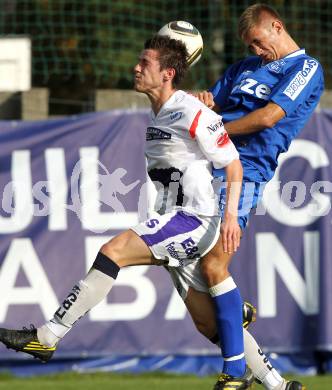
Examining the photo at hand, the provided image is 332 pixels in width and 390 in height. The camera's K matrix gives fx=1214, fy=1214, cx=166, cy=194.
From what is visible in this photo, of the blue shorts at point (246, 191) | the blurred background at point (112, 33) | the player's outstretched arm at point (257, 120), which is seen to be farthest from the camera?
the blurred background at point (112, 33)

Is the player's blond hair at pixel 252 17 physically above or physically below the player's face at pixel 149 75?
above

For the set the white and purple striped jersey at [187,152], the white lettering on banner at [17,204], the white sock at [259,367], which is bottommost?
the white lettering on banner at [17,204]

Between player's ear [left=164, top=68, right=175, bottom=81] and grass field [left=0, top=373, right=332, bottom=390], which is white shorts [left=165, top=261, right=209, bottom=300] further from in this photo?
grass field [left=0, top=373, right=332, bottom=390]

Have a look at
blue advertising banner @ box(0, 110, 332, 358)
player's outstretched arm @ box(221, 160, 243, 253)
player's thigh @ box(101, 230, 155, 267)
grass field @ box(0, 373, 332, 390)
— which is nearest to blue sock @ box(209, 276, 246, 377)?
player's outstretched arm @ box(221, 160, 243, 253)

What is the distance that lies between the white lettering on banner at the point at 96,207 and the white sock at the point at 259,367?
7.48 feet

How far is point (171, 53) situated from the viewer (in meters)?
6.29

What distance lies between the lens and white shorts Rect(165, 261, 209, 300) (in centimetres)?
648

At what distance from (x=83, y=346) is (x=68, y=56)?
11.4 feet

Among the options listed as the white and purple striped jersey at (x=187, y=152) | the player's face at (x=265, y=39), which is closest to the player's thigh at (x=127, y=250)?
the white and purple striped jersey at (x=187, y=152)

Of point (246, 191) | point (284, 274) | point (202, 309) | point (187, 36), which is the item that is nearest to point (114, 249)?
point (202, 309)

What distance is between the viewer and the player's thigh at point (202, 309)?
6543mm

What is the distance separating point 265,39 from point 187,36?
43cm

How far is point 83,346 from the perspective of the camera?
8.77 m

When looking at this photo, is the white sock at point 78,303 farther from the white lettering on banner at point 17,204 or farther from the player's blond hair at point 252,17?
the white lettering on banner at point 17,204
